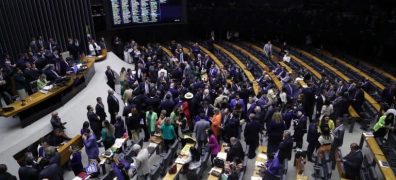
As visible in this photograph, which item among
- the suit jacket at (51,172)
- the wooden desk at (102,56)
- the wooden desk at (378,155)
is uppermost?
the wooden desk at (102,56)

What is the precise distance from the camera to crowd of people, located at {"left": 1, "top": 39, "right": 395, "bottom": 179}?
25.0 ft

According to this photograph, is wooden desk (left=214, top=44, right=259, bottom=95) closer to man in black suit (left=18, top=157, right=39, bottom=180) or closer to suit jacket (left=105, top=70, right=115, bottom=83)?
suit jacket (left=105, top=70, right=115, bottom=83)

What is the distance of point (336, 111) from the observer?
9.38 m

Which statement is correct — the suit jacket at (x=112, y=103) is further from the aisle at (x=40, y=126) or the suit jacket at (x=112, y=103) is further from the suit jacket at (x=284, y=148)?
the suit jacket at (x=284, y=148)

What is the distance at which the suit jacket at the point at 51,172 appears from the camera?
671cm

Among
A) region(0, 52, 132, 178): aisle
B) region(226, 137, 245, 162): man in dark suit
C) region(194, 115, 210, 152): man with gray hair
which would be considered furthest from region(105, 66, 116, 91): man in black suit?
region(226, 137, 245, 162): man in dark suit

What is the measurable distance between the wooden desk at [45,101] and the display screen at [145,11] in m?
6.63

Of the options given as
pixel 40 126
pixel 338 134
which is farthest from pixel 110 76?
pixel 338 134

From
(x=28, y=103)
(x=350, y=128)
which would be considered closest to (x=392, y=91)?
(x=350, y=128)

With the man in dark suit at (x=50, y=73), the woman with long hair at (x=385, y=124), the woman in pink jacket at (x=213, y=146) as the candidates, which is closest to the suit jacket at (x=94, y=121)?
the man in dark suit at (x=50, y=73)

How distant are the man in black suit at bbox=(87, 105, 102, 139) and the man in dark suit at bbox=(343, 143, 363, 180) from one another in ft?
20.4

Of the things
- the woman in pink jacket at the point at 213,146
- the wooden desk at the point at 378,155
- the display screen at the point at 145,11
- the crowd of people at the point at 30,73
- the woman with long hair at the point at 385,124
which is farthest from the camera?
the display screen at the point at 145,11

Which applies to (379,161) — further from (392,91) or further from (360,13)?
(360,13)

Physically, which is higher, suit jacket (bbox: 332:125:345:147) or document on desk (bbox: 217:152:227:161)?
suit jacket (bbox: 332:125:345:147)
